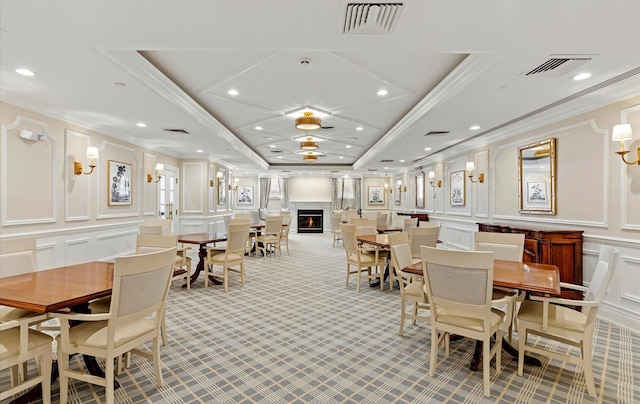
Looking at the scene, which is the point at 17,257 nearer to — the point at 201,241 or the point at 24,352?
the point at 24,352

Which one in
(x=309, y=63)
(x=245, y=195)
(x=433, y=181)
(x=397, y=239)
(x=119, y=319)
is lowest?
(x=119, y=319)

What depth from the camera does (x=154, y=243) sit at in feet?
10.2

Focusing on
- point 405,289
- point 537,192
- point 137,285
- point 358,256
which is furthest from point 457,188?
point 137,285

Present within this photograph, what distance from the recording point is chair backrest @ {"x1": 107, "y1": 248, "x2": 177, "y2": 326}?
72.1 inches

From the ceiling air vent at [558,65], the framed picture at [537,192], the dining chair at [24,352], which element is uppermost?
the ceiling air vent at [558,65]

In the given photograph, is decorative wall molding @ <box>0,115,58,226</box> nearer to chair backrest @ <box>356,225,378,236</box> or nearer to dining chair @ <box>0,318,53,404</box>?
dining chair @ <box>0,318,53,404</box>

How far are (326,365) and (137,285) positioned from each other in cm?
157

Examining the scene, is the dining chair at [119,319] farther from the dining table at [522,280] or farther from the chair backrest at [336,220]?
the chair backrest at [336,220]

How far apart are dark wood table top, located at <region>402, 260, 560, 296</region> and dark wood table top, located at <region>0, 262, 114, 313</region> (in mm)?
2337

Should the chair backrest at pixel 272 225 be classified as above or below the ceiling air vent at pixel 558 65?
below

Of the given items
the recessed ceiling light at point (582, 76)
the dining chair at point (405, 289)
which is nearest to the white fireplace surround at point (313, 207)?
the dining chair at point (405, 289)

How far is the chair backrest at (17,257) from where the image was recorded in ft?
7.89

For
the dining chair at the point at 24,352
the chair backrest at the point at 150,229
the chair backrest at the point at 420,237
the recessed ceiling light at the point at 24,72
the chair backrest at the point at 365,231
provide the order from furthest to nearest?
the chair backrest at the point at 365,231 → the chair backrest at the point at 150,229 → the chair backrest at the point at 420,237 → the recessed ceiling light at the point at 24,72 → the dining chair at the point at 24,352

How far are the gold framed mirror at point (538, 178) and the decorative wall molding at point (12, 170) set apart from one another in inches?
286
